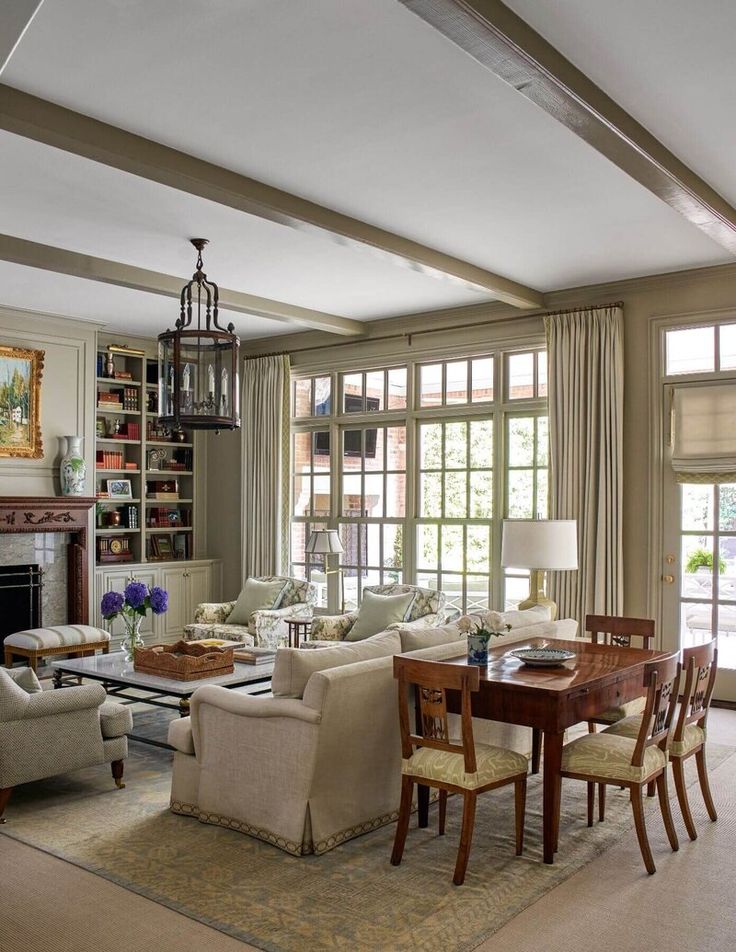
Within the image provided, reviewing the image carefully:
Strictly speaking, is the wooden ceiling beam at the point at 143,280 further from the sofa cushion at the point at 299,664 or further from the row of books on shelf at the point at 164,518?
the sofa cushion at the point at 299,664

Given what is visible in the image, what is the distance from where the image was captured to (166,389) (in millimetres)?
5266

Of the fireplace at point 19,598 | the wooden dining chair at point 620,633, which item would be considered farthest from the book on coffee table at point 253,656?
the fireplace at point 19,598

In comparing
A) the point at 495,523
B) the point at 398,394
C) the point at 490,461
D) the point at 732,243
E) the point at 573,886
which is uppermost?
the point at 732,243

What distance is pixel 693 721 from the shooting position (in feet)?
13.8

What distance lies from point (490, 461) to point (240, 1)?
5.23m

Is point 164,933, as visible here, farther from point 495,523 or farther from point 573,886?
point 495,523

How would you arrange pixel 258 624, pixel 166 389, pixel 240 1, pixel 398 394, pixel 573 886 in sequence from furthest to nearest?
pixel 398 394, pixel 258 624, pixel 166 389, pixel 573 886, pixel 240 1

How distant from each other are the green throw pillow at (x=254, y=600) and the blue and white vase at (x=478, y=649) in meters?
3.88

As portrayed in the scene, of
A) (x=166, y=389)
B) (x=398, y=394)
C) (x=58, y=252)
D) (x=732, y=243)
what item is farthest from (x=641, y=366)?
(x=58, y=252)

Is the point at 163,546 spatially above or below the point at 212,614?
above

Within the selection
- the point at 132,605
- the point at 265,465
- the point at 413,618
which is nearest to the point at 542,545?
the point at 413,618

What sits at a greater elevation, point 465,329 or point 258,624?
point 465,329

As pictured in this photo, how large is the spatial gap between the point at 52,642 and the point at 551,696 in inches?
195

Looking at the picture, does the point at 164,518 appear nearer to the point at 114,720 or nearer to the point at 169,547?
the point at 169,547
